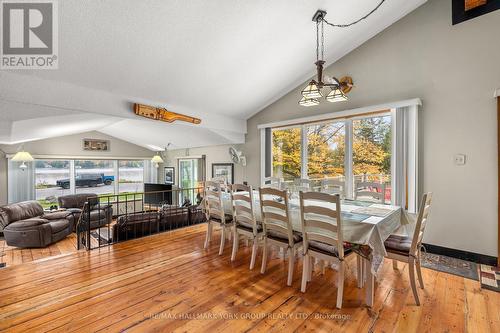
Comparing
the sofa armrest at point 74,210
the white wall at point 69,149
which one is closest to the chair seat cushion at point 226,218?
the sofa armrest at point 74,210

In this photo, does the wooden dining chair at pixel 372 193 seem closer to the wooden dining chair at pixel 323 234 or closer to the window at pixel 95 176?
the wooden dining chair at pixel 323 234

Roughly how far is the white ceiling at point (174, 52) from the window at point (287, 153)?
1220 millimetres

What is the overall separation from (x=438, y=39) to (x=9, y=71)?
573cm

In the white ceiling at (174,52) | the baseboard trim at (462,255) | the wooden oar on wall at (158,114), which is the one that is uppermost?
the white ceiling at (174,52)

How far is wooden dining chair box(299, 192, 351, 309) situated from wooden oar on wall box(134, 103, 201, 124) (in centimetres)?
309

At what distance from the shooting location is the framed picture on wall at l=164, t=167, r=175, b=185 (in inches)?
358

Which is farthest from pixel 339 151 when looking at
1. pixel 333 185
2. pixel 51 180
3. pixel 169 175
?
pixel 51 180

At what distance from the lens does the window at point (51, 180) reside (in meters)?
7.64

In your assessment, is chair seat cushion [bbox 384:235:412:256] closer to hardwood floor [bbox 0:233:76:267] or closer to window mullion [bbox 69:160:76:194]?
hardwood floor [bbox 0:233:76:267]

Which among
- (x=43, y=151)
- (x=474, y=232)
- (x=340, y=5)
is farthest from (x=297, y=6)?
(x=43, y=151)

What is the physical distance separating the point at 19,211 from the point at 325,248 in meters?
7.47

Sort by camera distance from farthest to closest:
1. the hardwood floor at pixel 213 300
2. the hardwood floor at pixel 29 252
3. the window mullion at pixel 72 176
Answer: the window mullion at pixel 72 176 → the hardwood floor at pixel 29 252 → the hardwood floor at pixel 213 300

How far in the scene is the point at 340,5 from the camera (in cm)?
324

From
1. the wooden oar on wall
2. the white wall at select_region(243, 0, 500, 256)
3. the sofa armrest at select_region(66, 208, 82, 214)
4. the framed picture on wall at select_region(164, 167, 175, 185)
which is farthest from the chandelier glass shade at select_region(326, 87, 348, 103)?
the sofa armrest at select_region(66, 208, 82, 214)
